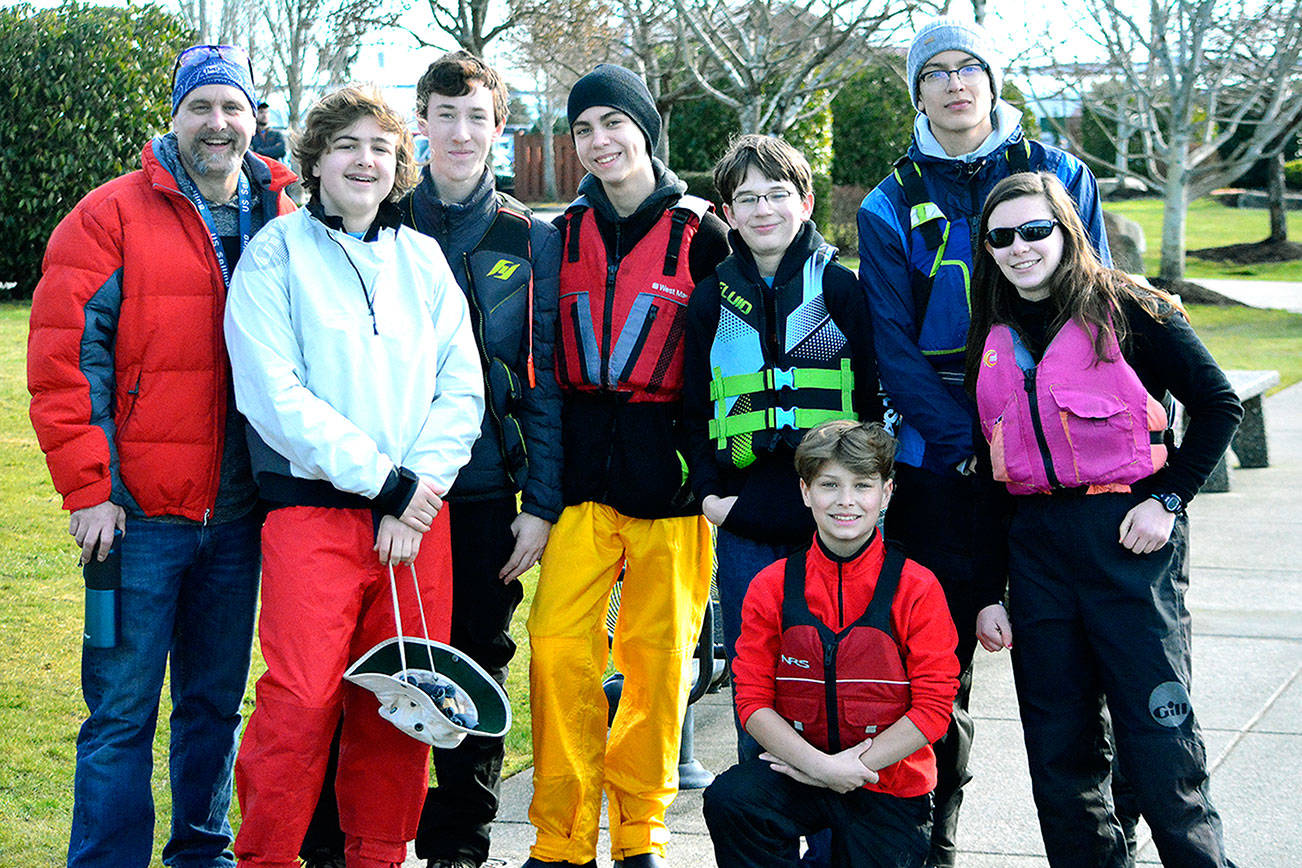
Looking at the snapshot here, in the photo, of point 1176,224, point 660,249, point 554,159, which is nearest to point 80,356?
point 660,249

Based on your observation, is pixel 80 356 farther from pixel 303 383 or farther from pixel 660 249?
pixel 660 249

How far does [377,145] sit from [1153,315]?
2.12m

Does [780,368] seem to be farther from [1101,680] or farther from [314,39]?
[314,39]

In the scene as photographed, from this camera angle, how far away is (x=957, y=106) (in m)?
3.73

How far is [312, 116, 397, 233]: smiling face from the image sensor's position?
3658 millimetres

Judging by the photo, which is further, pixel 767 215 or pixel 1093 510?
pixel 767 215

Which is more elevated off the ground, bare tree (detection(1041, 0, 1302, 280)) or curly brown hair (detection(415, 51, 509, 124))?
bare tree (detection(1041, 0, 1302, 280))

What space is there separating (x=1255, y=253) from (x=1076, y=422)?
90.4ft

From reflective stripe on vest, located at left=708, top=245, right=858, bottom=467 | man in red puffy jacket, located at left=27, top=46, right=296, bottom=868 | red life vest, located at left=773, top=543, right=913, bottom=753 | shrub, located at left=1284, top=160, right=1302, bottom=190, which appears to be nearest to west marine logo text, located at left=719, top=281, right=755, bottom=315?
reflective stripe on vest, located at left=708, top=245, right=858, bottom=467

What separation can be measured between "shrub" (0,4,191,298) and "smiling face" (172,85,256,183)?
520 inches

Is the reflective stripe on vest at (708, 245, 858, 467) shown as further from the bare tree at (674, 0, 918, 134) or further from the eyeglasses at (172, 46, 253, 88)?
the bare tree at (674, 0, 918, 134)

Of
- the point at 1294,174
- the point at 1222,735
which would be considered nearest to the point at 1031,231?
the point at 1222,735

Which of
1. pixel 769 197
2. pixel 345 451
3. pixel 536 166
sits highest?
pixel 536 166

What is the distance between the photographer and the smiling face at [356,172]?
366 cm
